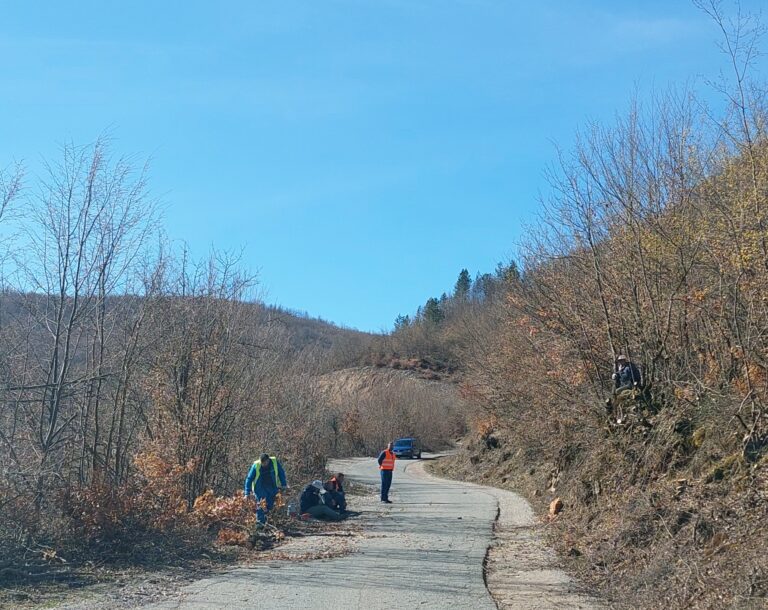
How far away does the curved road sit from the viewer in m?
8.98

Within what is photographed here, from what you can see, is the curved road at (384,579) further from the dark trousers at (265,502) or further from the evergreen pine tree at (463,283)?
the evergreen pine tree at (463,283)

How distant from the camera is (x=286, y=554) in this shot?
12.9 m

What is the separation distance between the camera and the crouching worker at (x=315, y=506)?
706 inches

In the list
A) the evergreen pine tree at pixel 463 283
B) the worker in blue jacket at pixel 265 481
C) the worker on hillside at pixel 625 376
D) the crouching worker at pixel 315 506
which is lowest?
the crouching worker at pixel 315 506

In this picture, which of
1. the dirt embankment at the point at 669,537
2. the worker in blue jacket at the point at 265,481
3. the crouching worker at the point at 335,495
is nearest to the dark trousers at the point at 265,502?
the worker in blue jacket at the point at 265,481

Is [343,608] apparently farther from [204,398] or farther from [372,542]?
[204,398]

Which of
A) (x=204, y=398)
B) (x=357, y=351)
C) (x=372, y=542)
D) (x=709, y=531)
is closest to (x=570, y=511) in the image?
(x=372, y=542)

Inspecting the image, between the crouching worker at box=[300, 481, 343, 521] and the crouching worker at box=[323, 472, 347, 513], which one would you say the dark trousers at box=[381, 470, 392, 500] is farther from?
the crouching worker at box=[300, 481, 343, 521]

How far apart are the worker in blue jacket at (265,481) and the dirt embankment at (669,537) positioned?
18.5ft

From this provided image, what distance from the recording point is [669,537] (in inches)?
387

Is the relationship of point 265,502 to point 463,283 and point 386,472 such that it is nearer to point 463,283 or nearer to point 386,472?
point 386,472

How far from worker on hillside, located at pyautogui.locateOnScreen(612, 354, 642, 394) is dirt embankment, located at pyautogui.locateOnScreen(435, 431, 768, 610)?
1.65m

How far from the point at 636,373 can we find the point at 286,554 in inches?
315

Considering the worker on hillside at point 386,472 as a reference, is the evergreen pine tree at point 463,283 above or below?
above
